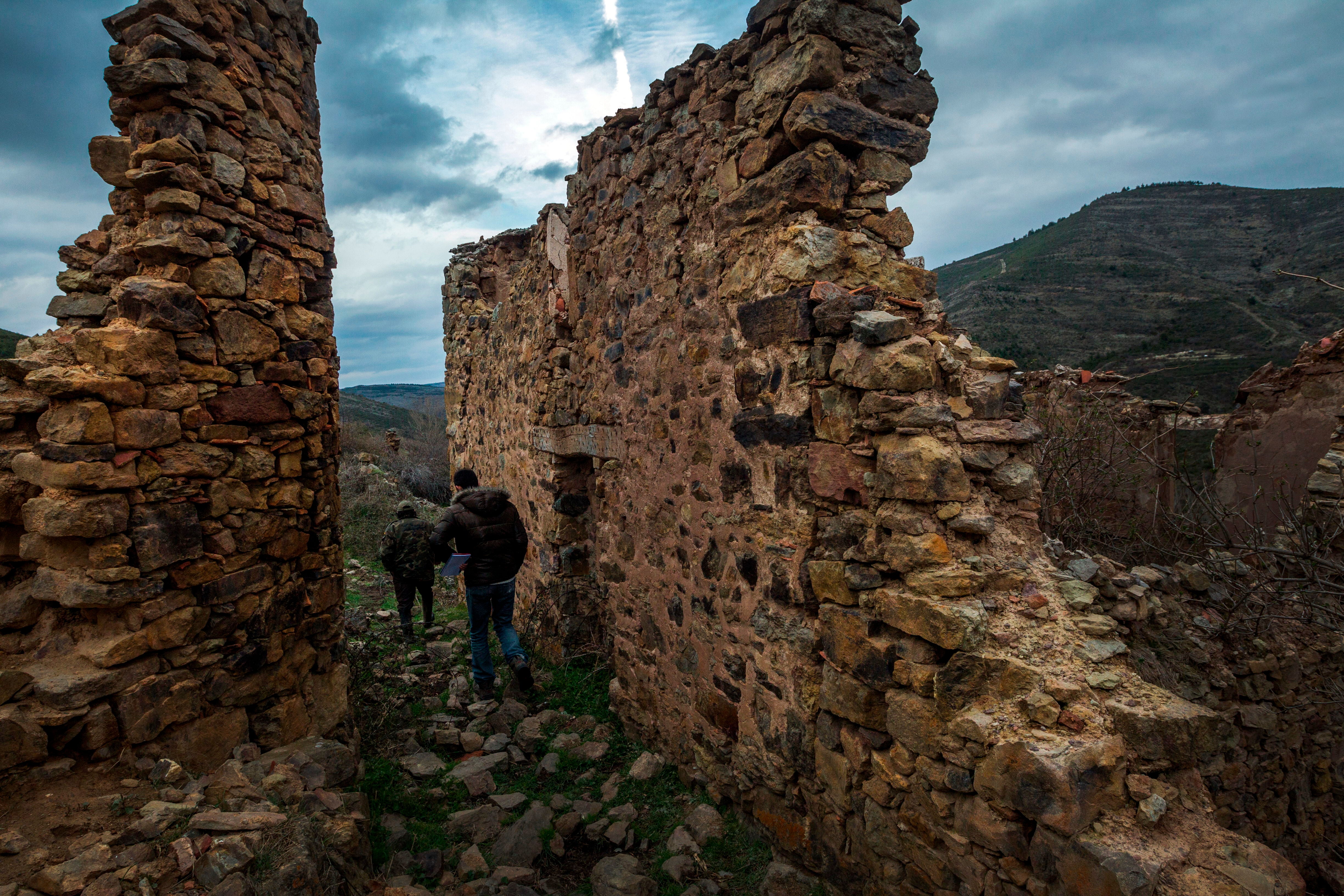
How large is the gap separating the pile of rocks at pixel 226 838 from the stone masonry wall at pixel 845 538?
1861 millimetres

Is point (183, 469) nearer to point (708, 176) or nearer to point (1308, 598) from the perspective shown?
point (708, 176)

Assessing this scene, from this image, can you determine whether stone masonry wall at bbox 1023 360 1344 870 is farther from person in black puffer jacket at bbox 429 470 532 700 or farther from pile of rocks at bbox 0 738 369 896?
person in black puffer jacket at bbox 429 470 532 700

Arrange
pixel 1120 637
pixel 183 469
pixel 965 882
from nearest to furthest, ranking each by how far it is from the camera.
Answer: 1. pixel 965 882
2. pixel 1120 637
3. pixel 183 469

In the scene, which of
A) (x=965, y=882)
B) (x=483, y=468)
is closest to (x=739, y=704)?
(x=965, y=882)

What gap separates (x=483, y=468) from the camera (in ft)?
25.7

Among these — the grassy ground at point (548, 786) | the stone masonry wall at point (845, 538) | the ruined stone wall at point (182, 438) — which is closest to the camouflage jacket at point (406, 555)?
the grassy ground at point (548, 786)

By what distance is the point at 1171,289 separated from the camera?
835 inches

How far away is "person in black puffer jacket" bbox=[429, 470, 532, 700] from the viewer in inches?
184

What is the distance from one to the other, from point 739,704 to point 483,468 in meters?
5.46

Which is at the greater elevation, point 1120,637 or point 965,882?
point 1120,637

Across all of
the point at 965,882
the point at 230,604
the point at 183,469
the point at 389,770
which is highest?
the point at 183,469

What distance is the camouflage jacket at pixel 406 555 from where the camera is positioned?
5918 millimetres

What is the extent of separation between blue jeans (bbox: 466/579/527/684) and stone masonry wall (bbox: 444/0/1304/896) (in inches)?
36.8

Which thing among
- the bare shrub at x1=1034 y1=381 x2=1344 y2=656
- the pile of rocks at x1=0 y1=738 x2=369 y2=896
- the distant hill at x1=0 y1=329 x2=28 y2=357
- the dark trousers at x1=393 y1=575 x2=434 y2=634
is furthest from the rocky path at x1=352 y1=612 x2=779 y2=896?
Answer: the distant hill at x1=0 y1=329 x2=28 y2=357
